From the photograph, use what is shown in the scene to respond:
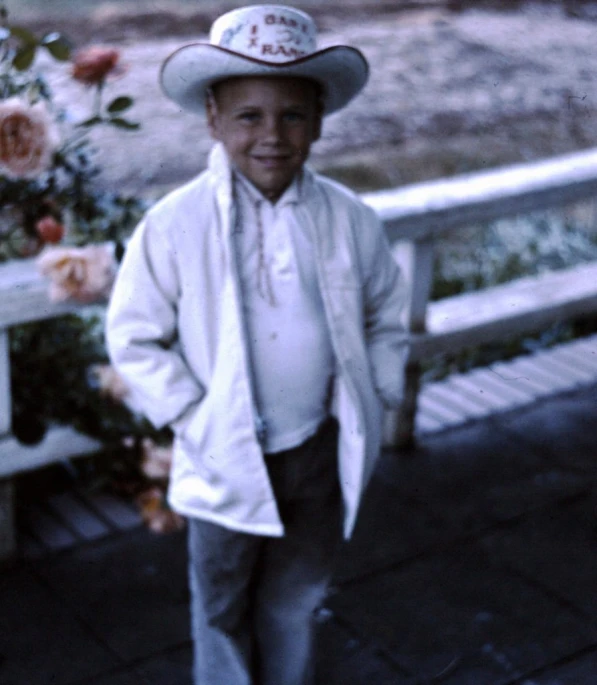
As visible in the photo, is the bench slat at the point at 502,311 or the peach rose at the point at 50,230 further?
the bench slat at the point at 502,311

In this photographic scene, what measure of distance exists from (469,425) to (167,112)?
571cm

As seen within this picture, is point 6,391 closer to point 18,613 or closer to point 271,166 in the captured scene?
point 18,613

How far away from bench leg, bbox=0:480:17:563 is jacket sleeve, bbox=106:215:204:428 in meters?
1.11

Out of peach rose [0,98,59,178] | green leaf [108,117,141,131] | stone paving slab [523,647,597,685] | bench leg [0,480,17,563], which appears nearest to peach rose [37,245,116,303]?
peach rose [0,98,59,178]

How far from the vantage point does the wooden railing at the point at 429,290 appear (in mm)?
3350

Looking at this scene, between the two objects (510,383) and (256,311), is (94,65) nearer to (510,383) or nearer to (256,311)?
(256,311)

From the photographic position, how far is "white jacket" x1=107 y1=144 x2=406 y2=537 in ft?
8.23

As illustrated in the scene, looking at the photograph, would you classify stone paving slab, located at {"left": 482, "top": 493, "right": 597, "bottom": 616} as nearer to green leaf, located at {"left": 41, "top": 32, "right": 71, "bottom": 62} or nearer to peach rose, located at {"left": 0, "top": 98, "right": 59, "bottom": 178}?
peach rose, located at {"left": 0, "top": 98, "right": 59, "bottom": 178}

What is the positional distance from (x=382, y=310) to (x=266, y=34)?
0.73 metres

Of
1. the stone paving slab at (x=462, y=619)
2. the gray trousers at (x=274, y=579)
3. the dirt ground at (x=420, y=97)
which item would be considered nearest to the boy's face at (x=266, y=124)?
the gray trousers at (x=274, y=579)

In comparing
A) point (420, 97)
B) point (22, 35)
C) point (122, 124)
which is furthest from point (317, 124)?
point (420, 97)

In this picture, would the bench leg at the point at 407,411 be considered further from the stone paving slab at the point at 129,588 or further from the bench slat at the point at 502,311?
the stone paving slab at the point at 129,588

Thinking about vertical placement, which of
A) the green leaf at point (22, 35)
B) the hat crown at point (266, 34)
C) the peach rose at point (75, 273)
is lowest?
the peach rose at point (75, 273)

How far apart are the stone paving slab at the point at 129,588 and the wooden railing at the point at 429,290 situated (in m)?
0.23
